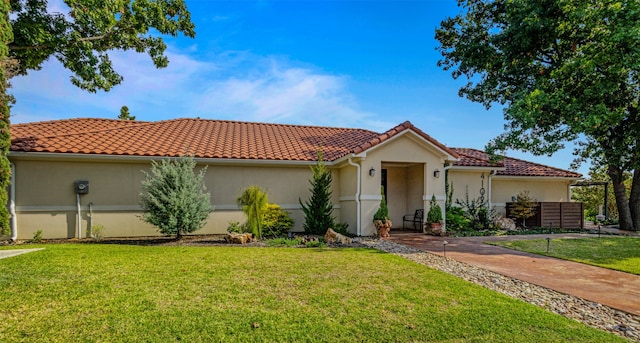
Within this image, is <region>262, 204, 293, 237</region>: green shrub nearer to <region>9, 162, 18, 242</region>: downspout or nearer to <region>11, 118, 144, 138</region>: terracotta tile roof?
<region>9, 162, 18, 242</region>: downspout

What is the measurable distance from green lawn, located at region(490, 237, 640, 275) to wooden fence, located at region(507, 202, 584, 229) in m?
3.58

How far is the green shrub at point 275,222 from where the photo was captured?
473 inches

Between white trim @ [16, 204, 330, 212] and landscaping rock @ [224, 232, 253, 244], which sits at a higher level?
white trim @ [16, 204, 330, 212]

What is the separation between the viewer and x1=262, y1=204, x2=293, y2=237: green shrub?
39.4 feet

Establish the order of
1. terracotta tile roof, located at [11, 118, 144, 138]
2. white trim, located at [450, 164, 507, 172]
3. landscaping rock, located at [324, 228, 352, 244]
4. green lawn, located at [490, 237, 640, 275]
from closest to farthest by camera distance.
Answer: green lawn, located at [490, 237, 640, 275] → landscaping rock, located at [324, 228, 352, 244] → terracotta tile roof, located at [11, 118, 144, 138] → white trim, located at [450, 164, 507, 172]

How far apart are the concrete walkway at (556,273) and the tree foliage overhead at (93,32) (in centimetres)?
1305

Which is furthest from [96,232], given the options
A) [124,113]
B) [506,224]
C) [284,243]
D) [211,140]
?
[124,113]

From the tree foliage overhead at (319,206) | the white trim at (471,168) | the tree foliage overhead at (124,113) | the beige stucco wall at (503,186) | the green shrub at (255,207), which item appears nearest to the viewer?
the green shrub at (255,207)

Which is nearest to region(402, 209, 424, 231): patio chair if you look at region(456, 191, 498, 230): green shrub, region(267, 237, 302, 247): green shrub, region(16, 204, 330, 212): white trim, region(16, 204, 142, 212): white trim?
region(456, 191, 498, 230): green shrub

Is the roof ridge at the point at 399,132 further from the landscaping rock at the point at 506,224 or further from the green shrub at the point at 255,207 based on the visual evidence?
the landscaping rock at the point at 506,224

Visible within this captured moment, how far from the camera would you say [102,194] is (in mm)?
11969

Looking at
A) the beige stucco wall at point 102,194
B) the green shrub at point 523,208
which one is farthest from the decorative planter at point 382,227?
the green shrub at point 523,208

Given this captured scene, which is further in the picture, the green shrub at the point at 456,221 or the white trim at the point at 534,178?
the white trim at the point at 534,178

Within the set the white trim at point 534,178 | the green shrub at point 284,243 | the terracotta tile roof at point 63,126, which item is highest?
the terracotta tile roof at point 63,126
